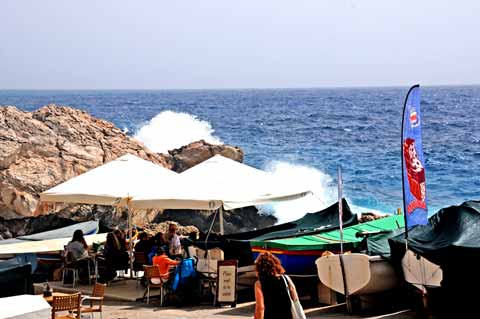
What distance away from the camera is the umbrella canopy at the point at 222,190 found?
1414cm

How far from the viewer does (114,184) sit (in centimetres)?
1514

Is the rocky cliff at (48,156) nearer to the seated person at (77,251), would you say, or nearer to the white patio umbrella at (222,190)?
the seated person at (77,251)

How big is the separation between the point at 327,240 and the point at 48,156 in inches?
433

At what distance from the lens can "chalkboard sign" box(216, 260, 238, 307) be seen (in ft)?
43.8

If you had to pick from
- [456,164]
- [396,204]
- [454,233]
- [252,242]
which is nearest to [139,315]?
[252,242]

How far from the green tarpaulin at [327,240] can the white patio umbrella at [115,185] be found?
2.27m

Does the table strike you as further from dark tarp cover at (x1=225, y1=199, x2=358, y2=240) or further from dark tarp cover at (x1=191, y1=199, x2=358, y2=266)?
dark tarp cover at (x1=225, y1=199, x2=358, y2=240)

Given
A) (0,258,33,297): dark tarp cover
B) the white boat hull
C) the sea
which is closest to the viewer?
the white boat hull

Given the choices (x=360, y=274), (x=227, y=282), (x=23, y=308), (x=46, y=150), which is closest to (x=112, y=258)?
(x=227, y=282)

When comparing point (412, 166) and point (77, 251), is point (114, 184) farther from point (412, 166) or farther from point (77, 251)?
point (412, 166)

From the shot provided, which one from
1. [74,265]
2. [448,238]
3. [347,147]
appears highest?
[448,238]

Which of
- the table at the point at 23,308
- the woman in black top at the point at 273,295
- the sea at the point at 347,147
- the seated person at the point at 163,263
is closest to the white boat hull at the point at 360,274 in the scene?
the seated person at the point at 163,263

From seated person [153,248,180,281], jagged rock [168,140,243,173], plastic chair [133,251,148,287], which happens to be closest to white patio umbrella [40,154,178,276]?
Result: plastic chair [133,251,148,287]

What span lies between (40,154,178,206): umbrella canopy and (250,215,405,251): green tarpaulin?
2.29 m
